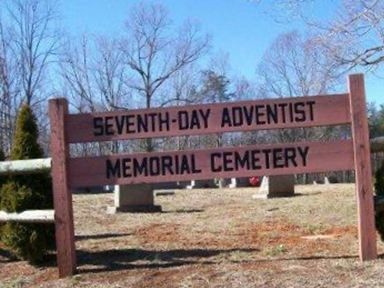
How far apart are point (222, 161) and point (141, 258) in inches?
63.6

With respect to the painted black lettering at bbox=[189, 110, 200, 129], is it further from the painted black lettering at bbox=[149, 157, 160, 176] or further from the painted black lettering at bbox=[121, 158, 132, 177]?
the painted black lettering at bbox=[121, 158, 132, 177]

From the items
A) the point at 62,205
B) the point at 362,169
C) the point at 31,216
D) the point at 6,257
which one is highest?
the point at 362,169

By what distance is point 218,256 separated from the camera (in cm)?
723

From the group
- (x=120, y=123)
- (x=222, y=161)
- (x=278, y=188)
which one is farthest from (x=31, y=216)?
(x=278, y=188)

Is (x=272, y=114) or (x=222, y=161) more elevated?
(x=272, y=114)

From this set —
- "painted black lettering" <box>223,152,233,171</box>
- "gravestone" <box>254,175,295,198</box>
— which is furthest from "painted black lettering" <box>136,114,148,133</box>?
"gravestone" <box>254,175,295,198</box>

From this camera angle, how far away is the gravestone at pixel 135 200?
593 inches

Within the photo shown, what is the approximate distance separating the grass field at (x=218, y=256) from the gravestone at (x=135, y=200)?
3478 millimetres

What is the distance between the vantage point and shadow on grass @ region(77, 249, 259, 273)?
6977 mm

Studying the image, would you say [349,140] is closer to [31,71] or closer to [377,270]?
[377,270]

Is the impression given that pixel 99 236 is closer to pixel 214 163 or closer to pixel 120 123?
pixel 120 123

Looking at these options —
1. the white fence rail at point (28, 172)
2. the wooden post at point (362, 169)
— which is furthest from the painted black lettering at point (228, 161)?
the white fence rail at point (28, 172)

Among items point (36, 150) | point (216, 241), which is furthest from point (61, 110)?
point (216, 241)

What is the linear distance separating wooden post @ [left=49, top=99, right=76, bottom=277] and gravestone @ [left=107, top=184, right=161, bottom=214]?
26.7ft
